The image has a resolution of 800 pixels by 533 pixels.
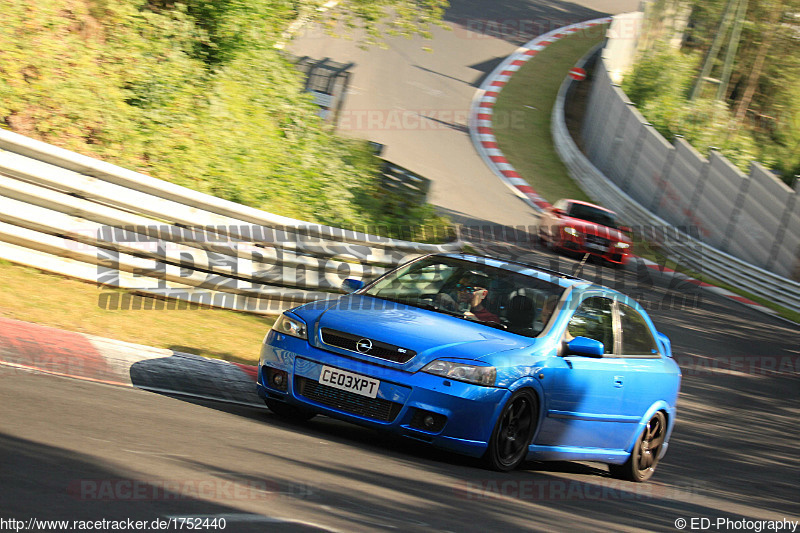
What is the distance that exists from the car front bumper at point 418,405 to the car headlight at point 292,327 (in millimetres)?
312

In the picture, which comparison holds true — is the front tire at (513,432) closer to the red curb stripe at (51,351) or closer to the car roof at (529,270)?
the car roof at (529,270)

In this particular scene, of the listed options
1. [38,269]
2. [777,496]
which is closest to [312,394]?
[38,269]

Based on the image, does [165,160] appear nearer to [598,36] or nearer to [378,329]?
[378,329]

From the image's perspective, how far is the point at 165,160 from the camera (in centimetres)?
1120

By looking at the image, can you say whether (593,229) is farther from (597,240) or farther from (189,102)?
(189,102)

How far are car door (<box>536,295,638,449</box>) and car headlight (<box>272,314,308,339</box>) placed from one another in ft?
5.79

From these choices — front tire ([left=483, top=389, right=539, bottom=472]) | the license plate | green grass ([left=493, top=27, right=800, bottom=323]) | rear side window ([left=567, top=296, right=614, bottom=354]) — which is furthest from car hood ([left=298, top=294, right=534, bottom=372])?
green grass ([left=493, top=27, right=800, bottom=323])

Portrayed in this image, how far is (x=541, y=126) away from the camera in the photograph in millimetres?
34844

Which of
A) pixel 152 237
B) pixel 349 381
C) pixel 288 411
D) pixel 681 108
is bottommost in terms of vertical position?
pixel 681 108

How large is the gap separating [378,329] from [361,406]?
552 millimetres

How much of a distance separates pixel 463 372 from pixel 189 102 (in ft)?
22.1

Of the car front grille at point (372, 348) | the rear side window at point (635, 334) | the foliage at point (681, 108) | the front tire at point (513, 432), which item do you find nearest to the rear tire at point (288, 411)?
the car front grille at point (372, 348)

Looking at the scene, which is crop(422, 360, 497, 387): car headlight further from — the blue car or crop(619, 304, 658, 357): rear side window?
crop(619, 304, 658, 357): rear side window

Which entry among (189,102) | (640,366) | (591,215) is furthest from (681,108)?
(640,366)
